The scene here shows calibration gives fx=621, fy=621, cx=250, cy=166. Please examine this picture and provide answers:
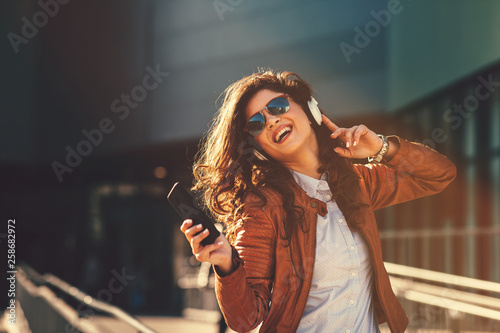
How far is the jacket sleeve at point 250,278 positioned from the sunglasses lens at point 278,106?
434mm

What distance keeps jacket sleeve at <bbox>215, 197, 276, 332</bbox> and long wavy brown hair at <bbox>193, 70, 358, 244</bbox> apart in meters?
0.09

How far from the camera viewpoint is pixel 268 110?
2.43 meters

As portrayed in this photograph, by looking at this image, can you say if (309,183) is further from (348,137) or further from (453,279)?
(453,279)

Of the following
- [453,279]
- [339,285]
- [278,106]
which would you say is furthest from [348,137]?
[453,279]

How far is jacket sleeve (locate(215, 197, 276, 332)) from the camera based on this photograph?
2.01m

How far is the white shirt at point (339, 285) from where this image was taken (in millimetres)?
2207

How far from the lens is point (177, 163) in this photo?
20.8 metres

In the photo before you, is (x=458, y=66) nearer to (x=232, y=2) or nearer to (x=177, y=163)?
(x=232, y=2)

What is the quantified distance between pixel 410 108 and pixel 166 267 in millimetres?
12299

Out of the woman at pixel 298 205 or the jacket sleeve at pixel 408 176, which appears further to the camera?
the jacket sleeve at pixel 408 176

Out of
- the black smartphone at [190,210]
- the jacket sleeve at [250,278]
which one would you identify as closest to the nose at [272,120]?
the jacket sleeve at [250,278]

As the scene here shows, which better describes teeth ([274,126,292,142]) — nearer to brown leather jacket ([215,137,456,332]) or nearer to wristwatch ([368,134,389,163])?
brown leather jacket ([215,137,456,332])

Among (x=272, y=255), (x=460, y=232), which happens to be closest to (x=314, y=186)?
(x=272, y=255)

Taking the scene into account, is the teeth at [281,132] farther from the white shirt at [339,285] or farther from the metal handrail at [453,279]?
the metal handrail at [453,279]
